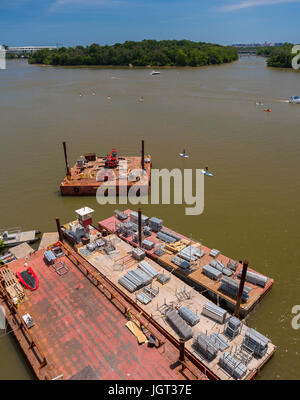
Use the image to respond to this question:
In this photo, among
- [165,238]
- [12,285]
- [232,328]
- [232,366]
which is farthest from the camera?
[165,238]

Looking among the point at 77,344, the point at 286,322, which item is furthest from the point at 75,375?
the point at 286,322

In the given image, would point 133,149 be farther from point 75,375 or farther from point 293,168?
point 75,375

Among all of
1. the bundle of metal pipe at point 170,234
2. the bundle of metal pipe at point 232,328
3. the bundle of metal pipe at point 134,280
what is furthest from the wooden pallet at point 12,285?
the bundle of metal pipe at point 232,328

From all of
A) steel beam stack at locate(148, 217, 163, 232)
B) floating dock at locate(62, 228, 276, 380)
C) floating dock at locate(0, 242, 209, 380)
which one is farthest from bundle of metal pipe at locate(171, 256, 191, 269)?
floating dock at locate(0, 242, 209, 380)

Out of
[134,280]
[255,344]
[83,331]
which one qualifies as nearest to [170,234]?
[134,280]

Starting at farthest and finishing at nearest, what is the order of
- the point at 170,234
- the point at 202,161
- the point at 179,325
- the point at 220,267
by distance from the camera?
1. the point at 202,161
2. the point at 170,234
3. the point at 220,267
4. the point at 179,325

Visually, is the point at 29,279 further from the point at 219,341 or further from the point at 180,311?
the point at 219,341
